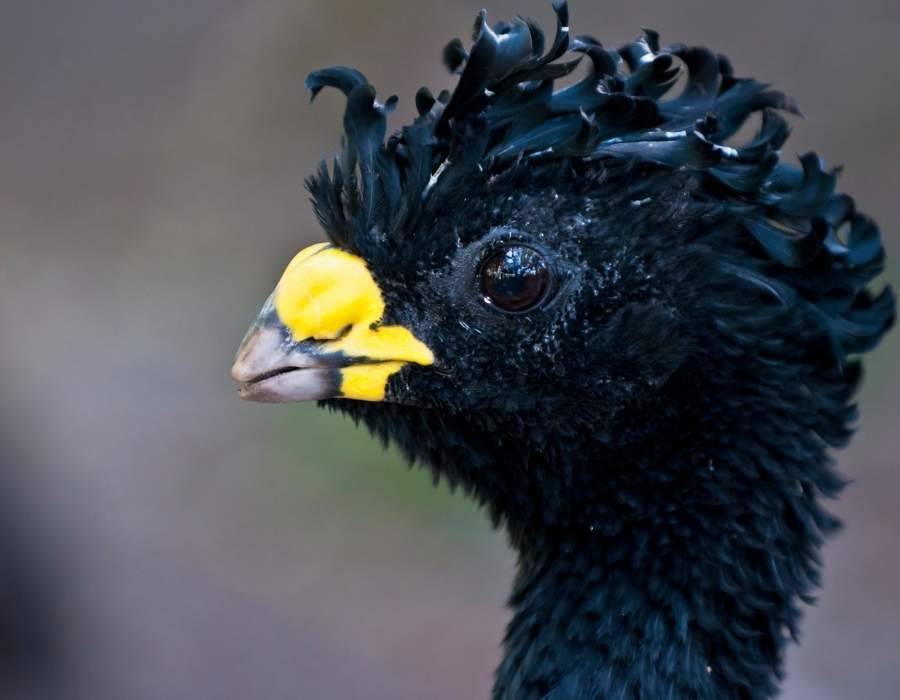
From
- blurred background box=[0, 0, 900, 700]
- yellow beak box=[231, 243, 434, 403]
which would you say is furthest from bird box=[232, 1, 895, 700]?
blurred background box=[0, 0, 900, 700]

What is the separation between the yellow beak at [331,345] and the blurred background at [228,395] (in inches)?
178

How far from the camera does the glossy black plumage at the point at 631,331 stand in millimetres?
2695

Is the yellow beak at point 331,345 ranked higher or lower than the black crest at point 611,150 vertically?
lower

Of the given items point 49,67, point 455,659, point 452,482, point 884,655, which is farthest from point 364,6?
point 452,482

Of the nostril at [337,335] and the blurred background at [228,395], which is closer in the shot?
the nostril at [337,335]

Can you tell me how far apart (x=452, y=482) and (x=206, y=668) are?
4.52 metres

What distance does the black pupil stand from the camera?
2.68 metres

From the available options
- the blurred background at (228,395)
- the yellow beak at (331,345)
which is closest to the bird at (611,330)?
the yellow beak at (331,345)

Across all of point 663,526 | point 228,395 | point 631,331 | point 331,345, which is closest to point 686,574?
point 663,526

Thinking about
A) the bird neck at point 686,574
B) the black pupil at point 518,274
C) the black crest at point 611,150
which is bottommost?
the bird neck at point 686,574

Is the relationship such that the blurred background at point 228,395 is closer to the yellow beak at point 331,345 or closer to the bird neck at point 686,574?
the bird neck at point 686,574

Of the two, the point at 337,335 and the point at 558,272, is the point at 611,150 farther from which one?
the point at 337,335

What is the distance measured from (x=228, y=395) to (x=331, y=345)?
6085 mm

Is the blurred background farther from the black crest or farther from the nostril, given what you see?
the nostril
